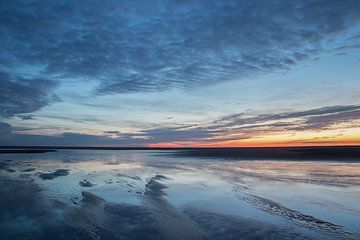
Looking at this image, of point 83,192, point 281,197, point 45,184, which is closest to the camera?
point 281,197

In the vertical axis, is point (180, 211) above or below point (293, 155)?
below

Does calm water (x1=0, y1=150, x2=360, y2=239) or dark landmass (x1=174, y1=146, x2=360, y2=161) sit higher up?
dark landmass (x1=174, y1=146, x2=360, y2=161)

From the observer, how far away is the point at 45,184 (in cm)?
1692

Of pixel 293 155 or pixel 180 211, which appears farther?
pixel 293 155

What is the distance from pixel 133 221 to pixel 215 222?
2.81 meters

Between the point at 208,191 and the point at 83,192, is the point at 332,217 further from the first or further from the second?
the point at 83,192

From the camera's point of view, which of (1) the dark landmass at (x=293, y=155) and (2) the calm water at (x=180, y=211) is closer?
(2) the calm water at (x=180, y=211)

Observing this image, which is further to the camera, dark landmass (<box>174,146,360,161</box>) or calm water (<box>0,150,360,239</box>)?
dark landmass (<box>174,146,360,161</box>)

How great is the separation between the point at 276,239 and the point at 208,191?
7.83 m

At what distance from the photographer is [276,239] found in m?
7.48

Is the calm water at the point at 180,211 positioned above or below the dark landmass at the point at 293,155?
below

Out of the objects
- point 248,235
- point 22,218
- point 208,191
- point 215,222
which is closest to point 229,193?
point 208,191

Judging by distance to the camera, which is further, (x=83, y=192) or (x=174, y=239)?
(x=83, y=192)

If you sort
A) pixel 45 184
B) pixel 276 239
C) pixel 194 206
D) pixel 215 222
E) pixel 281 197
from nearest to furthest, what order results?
pixel 276 239, pixel 215 222, pixel 194 206, pixel 281 197, pixel 45 184
